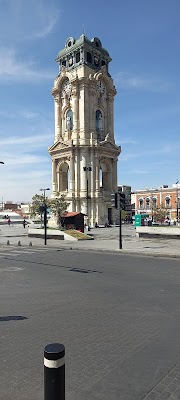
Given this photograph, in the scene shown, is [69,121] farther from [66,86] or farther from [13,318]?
[13,318]

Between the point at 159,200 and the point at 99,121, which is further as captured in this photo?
the point at 159,200

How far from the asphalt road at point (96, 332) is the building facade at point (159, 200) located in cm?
6706

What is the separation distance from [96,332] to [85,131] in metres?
61.4

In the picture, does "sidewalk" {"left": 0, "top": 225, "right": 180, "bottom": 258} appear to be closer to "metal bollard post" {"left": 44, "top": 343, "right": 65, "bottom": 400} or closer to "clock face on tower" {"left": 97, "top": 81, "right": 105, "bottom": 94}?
"metal bollard post" {"left": 44, "top": 343, "right": 65, "bottom": 400}

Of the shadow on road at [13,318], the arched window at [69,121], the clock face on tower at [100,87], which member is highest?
the clock face on tower at [100,87]

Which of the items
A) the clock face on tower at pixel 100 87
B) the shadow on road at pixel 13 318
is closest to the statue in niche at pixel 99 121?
the clock face on tower at pixel 100 87

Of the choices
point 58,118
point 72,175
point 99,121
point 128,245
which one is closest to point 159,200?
point 99,121

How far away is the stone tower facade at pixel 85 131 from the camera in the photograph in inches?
2562

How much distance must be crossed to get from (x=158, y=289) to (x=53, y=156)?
63.3m

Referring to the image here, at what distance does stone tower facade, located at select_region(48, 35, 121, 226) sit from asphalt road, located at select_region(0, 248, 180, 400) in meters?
51.4

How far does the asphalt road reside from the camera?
444 cm

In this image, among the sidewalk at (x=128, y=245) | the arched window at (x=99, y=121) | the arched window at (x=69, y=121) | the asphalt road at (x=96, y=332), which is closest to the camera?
the asphalt road at (x=96, y=332)

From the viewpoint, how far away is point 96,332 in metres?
6.43

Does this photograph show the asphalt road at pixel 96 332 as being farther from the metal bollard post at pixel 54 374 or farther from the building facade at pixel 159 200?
the building facade at pixel 159 200
